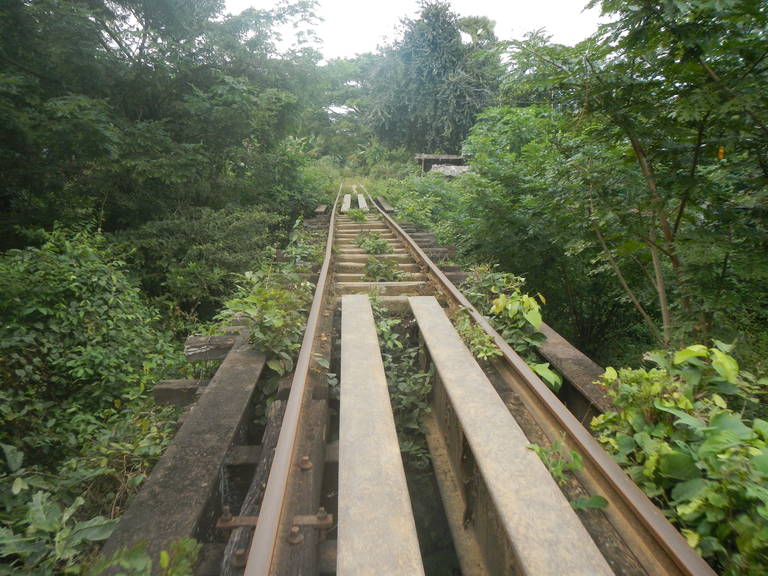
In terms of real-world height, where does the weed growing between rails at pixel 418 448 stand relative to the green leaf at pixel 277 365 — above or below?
below

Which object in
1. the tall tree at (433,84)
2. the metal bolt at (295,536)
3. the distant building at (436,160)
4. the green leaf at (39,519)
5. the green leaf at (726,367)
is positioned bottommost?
the metal bolt at (295,536)

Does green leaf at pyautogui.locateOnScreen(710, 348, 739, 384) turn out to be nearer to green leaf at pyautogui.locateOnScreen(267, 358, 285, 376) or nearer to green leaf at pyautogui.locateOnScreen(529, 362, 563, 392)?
green leaf at pyautogui.locateOnScreen(529, 362, 563, 392)

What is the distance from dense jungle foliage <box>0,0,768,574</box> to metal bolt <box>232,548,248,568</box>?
0.16 m

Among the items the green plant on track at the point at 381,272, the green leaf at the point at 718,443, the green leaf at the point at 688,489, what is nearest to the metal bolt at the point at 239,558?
the green leaf at the point at 688,489

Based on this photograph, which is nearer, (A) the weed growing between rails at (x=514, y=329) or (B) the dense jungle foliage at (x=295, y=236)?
(B) the dense jungle foliage at (x=295, y=236)

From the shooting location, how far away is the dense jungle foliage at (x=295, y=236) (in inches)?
69.8

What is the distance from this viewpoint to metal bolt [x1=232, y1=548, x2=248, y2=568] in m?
1.43

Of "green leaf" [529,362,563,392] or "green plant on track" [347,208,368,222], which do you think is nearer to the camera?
"green leaf" [529,362,563,392]

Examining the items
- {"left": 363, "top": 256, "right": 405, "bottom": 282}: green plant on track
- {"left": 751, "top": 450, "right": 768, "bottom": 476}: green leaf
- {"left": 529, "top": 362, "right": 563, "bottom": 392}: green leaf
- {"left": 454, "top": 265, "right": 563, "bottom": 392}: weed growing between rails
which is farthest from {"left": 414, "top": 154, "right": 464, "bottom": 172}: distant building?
{"left": 751, "top": 450, "right": 768, "bottom": 476}: green leaf

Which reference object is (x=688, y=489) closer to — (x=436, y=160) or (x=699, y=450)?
(x=699, y=450)

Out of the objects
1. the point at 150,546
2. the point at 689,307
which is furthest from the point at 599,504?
the point at 689,307

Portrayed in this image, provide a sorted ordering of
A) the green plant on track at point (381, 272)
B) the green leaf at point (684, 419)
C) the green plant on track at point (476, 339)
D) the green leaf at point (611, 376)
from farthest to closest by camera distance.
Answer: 1. the green plant on track at point (381, 272)
2. the green plant on track at point (476, 339)
3. the green leaf at point (611, 376)
4. the green leaf at point (684, 419)

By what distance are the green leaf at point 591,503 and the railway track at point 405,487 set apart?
0.13 feet

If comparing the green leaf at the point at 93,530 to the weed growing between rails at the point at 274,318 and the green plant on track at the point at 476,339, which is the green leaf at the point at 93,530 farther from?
the green plant on track at the point at 476,339
